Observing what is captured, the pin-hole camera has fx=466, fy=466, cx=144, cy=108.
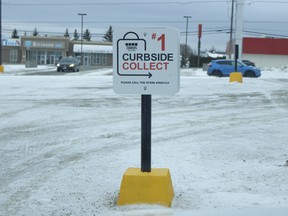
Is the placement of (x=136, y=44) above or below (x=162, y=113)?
above

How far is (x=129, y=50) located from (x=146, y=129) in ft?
2.72

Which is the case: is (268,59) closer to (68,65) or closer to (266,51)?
(266,51)

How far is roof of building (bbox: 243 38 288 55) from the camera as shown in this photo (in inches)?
2739

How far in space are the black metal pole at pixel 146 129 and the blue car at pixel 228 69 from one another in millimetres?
30336

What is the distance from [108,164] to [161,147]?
1.41 meters

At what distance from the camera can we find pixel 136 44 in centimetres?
472

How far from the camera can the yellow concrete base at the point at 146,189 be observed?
469 cm

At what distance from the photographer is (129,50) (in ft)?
15.5

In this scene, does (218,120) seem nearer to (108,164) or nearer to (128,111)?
(128,111)

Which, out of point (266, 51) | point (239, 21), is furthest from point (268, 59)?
point (239, 21)

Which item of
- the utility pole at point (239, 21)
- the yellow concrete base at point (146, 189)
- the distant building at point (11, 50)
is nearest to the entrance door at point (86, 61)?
the distant building at point (11, 50)

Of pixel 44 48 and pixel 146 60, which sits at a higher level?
pixel 44 48

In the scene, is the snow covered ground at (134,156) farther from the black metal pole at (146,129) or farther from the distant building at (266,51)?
the distant building at (266,51)

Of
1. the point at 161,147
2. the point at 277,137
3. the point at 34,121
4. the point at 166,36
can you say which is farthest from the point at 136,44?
the point at 34,121
